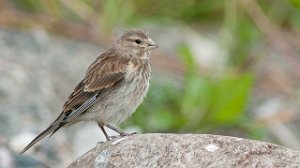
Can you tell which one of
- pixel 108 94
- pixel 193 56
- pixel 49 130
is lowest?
pixel 49 130

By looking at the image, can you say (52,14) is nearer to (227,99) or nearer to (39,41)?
(39,41)

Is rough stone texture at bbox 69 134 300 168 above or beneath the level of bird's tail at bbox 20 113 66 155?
beneath

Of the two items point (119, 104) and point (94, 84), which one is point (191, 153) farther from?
point (94, 84)

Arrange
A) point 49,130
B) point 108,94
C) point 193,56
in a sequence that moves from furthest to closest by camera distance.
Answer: point 193,56 → point 108,94 → point 49,130

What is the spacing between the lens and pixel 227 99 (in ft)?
31.1

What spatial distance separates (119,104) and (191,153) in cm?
147

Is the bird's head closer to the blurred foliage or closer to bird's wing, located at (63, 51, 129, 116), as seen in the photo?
bird's wing, located at (63, 51, 129, 116)

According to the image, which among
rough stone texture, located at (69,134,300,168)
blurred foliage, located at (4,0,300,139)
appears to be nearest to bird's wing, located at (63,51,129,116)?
rough stone texture, located at (69,134,300,168)

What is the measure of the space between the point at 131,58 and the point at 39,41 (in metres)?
2.79

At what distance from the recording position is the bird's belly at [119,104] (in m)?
7.43

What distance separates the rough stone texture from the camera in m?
5.93

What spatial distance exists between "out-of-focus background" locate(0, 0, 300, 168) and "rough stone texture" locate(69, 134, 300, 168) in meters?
2.21

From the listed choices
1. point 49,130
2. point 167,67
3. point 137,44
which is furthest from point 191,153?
point 167,67

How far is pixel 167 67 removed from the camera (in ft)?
36.0
